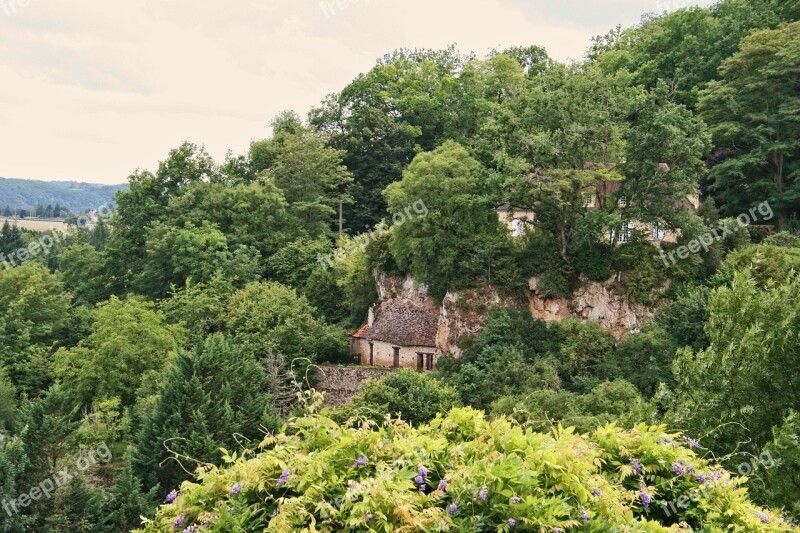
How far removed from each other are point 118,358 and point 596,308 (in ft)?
70.5

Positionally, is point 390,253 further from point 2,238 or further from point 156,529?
point 2,238

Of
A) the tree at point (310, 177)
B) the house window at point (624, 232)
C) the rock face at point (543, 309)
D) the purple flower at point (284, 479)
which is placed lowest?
the rock face at point (543, 309)

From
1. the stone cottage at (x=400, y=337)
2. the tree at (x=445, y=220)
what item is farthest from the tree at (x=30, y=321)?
the tree at (x=445, y=220)

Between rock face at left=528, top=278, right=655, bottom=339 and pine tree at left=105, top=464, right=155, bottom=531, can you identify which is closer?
pine tree at left=105, top=464, right=155, bottom=531

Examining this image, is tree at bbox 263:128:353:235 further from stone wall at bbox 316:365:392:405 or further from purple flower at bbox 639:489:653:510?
purple flower at bbox 639:489:653:510

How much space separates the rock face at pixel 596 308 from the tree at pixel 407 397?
266 inches

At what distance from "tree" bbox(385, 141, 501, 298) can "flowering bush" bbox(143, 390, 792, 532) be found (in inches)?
1021

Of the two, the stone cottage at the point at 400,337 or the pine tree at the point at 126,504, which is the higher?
the stone cottage at the point at 400,337

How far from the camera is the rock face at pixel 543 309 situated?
106 ft

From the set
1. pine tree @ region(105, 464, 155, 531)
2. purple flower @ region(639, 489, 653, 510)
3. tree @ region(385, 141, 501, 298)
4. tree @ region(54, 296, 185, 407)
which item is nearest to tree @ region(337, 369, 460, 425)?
tree @ region(385, 141, 501, 298)

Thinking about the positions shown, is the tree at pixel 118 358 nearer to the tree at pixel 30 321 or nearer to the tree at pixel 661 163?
the tree at pixel 30 321

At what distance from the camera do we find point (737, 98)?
36.8m

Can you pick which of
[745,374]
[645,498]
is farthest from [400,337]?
[645,498]

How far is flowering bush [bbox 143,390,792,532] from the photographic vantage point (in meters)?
5.77
